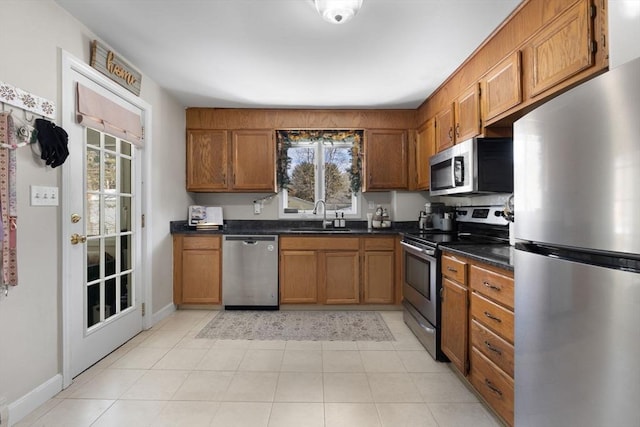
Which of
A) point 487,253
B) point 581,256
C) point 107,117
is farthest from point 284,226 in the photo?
point 581,256

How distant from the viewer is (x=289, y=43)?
2.33 meters

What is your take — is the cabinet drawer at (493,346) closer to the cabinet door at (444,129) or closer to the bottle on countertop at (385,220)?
the cabinet door at (444,129)

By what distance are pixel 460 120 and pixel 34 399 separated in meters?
3.47

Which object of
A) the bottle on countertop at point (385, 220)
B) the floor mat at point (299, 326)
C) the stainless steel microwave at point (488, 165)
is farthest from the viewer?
the bottle on countertop at point (385, 220)

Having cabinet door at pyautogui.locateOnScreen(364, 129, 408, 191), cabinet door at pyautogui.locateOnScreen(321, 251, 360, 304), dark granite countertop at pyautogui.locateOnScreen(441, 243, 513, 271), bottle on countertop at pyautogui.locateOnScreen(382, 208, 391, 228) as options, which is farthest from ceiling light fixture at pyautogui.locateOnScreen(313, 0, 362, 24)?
bottle on countertop at pyautogui.locateOnScreen(382, 208, 391, 228)

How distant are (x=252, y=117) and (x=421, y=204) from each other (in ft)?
7.68

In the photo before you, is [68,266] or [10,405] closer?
[10,405]

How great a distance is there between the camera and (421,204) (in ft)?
13.0

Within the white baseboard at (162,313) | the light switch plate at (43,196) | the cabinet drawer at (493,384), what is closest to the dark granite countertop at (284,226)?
the white baseboard at (162,313)

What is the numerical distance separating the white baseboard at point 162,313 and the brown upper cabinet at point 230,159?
53.7 inches

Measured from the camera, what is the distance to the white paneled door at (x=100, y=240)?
206 centimetres

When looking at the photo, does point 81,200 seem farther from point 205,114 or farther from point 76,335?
point 205,114

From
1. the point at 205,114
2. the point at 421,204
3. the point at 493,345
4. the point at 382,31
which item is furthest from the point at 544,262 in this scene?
the point at 205,114

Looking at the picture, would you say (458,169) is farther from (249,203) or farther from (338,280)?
(249,203)
